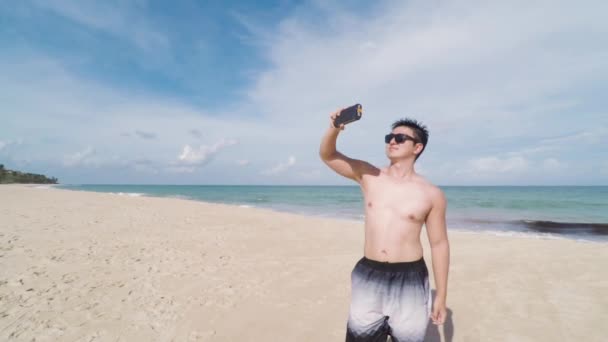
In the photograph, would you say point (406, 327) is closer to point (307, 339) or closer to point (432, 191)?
point (432, 191)

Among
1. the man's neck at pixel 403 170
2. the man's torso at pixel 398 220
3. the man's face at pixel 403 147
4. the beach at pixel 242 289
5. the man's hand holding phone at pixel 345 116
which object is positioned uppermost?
the man's hand holding phone at pixel 345 116

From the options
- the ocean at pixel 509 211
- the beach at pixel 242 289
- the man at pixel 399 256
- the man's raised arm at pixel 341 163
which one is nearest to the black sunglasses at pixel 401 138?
the man at pixel 399 256

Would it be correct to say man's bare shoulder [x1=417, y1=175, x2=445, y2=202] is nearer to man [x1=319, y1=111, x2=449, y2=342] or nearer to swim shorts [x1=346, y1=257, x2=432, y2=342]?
man [x1=319, y1=111, x2=449, y2=342]

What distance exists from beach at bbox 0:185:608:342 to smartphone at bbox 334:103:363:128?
3100 mm

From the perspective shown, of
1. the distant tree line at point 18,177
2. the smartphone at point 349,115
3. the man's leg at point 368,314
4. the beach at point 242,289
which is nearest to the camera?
the smartphone at point 349,115

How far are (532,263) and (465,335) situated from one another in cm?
453

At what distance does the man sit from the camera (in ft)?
7.26

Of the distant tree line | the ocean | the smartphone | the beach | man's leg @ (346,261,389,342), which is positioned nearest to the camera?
the smartphone

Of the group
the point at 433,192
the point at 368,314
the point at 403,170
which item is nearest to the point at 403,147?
the point at 403,170

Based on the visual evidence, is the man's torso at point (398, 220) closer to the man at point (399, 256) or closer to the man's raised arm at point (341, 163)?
the man at point (399, 256)

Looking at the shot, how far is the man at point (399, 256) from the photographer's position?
87.1 inches

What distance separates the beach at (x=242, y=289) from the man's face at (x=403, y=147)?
2818 mm

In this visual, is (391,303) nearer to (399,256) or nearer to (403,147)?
(399,256)

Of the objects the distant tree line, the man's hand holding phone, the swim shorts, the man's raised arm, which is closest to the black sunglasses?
the man's raised arm
